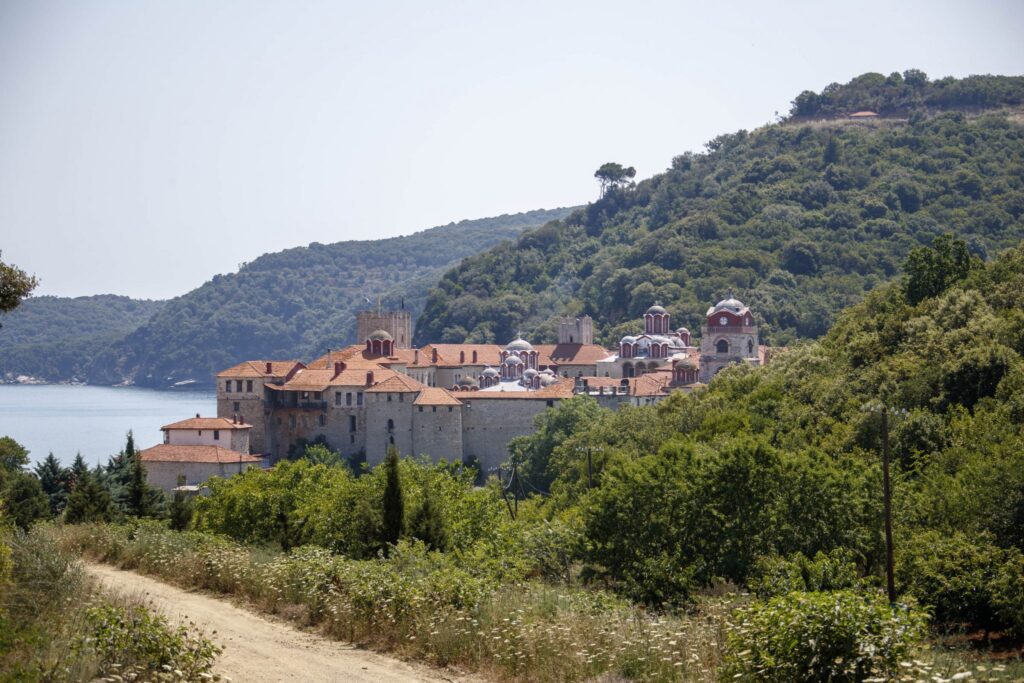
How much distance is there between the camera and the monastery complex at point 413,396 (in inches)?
2576

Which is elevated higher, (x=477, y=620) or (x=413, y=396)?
(x=413, y=396)

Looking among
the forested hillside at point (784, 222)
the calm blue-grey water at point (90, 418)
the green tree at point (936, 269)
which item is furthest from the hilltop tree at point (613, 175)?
the green tree at point (936, 269)

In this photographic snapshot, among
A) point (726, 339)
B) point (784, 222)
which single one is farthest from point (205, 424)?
point (784, 222)

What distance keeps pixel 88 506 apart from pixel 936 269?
33.1m

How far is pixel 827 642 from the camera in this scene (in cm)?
908

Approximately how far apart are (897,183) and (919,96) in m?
41.2

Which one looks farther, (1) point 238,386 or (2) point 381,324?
(2) point 381,324

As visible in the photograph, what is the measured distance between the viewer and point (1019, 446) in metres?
25.6

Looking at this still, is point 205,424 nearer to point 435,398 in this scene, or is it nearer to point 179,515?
point 435,398

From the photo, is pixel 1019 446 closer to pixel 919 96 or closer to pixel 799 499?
pixel 799 499

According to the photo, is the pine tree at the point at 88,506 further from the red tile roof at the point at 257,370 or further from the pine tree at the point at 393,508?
the red tile roof at the point at 257,370

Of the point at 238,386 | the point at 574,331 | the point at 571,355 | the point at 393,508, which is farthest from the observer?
the point at 574,331

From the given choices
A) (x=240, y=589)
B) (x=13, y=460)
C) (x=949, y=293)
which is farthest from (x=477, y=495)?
(x=13, y=460)

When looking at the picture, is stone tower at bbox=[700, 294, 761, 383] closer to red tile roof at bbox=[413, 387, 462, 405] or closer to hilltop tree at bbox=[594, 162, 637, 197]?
red tile roof at bbox=[413, 387, 462, 405]
